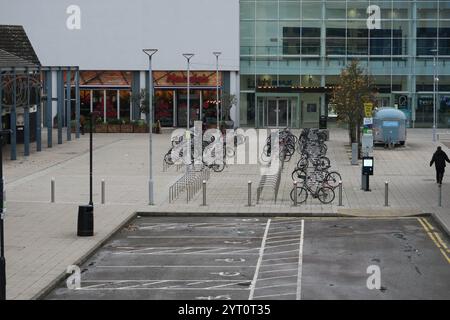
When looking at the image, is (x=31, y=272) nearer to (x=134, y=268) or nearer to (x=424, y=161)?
(x=134, y=268)

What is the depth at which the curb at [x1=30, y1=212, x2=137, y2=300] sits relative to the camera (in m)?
18.5

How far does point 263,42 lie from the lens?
2901 inches

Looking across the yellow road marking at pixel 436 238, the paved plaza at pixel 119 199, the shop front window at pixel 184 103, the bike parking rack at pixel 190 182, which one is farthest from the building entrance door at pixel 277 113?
the yellow road marking at pixel 436 238

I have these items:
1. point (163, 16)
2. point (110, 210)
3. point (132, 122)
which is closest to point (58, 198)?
point (110, 210)

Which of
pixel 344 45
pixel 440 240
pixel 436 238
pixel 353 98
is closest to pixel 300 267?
pixel 440 240

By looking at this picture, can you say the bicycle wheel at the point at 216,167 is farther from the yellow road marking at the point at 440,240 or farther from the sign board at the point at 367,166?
the yellow road marking at the point at 440,240

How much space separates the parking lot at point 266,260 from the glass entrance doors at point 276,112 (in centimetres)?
4623

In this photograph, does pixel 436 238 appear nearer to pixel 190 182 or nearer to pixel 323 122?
pixel 190 182

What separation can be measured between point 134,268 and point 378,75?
54985 millimetres

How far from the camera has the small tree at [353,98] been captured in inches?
2000

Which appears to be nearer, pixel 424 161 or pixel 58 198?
pixel 58 198

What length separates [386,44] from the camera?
7350 centimetres

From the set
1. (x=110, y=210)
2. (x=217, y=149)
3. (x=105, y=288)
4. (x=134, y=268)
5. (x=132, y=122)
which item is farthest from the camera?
(x=132, y=122)

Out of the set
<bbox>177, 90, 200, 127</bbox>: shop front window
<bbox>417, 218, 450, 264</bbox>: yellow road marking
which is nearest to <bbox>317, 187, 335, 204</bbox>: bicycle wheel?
<bbox>417, 218, 450, 264</bbox>: yellow road marking
